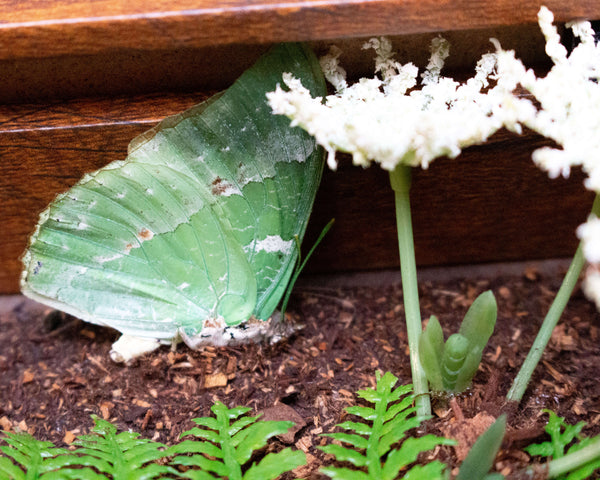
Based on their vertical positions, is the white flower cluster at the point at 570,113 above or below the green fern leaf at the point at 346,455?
above

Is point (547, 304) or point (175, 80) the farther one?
point (547, 304)

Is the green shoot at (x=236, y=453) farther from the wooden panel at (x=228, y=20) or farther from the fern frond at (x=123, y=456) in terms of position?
the wooden panel at (x=228, y=20)

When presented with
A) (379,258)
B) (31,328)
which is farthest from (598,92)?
(31,328)

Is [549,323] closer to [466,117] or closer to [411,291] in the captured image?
[411,291]

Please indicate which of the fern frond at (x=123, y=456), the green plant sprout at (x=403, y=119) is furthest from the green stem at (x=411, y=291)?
the fern frond at (x=123, y=456)

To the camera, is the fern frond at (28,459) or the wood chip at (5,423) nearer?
the fern frond at (28,459)

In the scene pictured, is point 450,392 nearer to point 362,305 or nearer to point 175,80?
point 362,305
